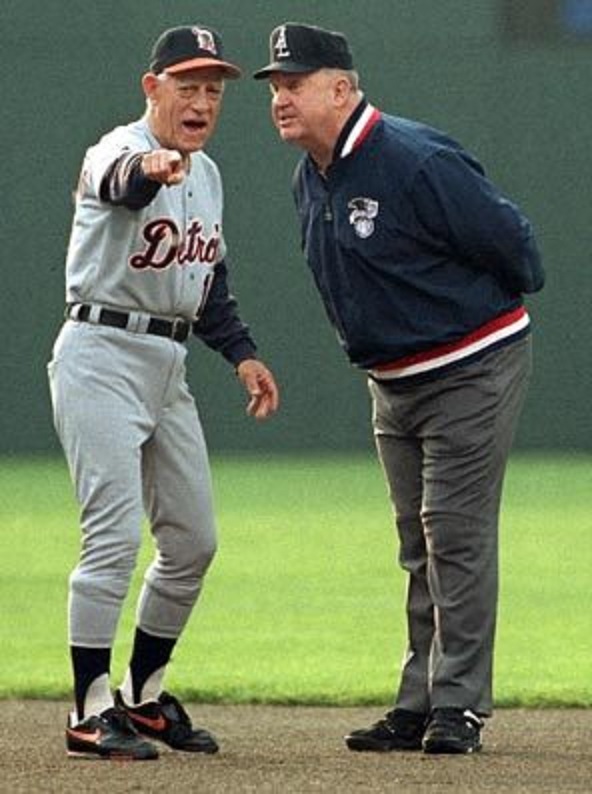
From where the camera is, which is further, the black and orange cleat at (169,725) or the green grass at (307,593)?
the green grass at (307,593)

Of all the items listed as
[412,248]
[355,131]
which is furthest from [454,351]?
[355,131]

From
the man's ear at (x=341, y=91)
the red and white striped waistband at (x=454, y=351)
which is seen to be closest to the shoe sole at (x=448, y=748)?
the red and white striped waistband at (x=454, y=351)

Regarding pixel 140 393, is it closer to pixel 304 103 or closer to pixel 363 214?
pixel 363 214

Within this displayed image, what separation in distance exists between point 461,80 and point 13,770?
11167 mm

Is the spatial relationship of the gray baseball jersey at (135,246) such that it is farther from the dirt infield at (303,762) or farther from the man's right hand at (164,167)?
the dirt infield at (303,762)

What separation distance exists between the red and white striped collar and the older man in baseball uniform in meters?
0.27

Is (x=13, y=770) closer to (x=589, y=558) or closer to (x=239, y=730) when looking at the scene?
(x=239, y=730)

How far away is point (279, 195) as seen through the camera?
640 inches

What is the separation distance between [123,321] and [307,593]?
157 inches

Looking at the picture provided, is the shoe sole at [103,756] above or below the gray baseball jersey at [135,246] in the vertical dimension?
below

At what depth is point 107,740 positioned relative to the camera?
5758 mm

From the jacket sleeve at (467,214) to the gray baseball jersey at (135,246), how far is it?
0.50 m

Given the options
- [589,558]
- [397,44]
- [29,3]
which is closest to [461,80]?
[397,44]

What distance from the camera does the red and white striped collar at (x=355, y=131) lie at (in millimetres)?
5957
